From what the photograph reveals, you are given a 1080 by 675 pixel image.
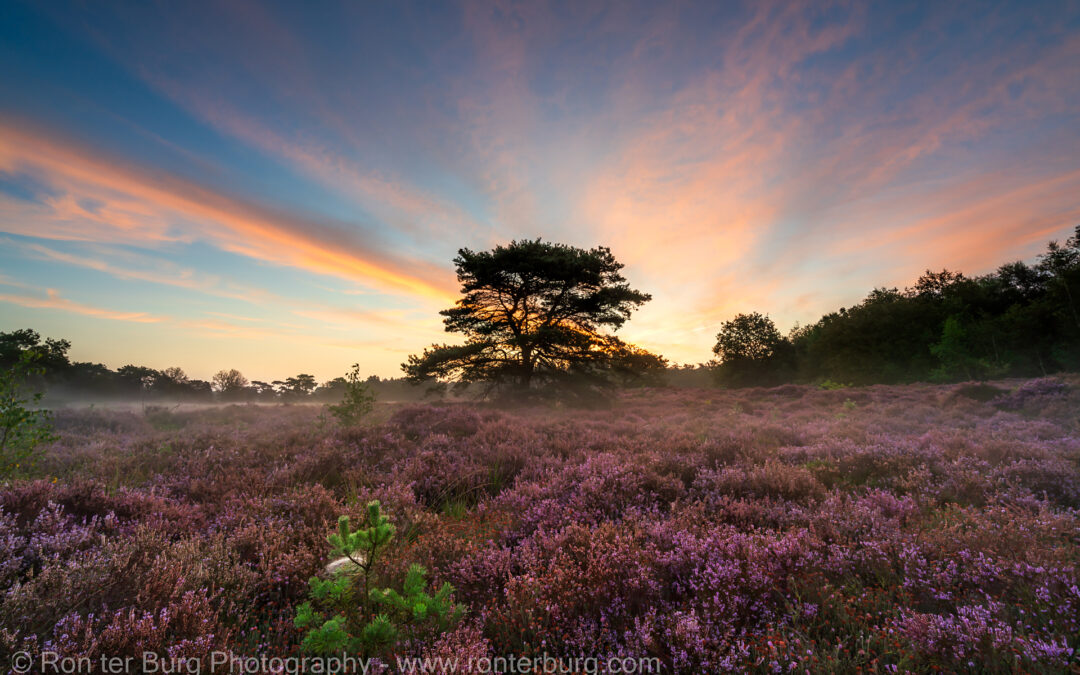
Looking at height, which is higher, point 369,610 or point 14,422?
point 14,422

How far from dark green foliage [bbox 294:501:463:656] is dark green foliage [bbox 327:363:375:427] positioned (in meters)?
8.20

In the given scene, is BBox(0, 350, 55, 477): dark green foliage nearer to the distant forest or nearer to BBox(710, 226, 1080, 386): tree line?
the distant forest

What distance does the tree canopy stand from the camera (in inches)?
718

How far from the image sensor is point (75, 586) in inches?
87.9

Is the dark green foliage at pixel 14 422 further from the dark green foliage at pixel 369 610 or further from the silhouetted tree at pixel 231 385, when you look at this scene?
the silhouetted tree at pixel 231 385

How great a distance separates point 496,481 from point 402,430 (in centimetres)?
341

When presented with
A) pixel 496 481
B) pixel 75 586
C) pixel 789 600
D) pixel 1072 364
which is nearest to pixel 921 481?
pixel 789 600

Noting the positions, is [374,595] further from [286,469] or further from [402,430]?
[402,430]

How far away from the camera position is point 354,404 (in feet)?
33.4

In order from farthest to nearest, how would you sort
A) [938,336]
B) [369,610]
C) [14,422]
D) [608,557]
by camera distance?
[938,336]
[14,422]
[608,557]
[369,610]

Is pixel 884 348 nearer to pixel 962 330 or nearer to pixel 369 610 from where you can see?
pixel 962 330

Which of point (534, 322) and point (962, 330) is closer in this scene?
point (534, 322)

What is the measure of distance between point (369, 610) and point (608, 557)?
1.72 m

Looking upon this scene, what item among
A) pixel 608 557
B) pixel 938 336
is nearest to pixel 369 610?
pixel 608 557
